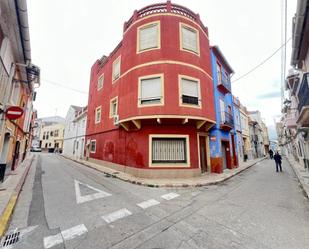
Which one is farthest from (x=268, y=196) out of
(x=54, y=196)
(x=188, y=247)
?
(x=54, y=196)

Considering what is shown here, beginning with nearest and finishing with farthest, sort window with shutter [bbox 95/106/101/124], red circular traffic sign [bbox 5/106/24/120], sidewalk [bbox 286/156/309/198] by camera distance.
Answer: red circular traffic sign [bbox 5/106/24/120], sidewalk [bbox 286/156/309/198], window with shutter [bbox 95/106/101/124]

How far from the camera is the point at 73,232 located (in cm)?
368

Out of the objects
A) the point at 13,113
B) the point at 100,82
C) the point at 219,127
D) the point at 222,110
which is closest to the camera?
the point at 13,113

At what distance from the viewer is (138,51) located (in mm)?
11477

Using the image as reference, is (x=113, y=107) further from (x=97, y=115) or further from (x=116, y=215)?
(x=116, y=215)

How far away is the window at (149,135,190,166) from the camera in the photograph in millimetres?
10492

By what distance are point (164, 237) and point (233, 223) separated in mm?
2026

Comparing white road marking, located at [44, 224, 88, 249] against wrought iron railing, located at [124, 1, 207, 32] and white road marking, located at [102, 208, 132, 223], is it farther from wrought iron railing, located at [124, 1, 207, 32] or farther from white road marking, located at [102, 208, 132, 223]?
wrought iron railing, located at [124, 1, 207, 32]

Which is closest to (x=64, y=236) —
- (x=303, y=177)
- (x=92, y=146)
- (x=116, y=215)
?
(x=116, y=215)

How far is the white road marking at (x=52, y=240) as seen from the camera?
3223 mm

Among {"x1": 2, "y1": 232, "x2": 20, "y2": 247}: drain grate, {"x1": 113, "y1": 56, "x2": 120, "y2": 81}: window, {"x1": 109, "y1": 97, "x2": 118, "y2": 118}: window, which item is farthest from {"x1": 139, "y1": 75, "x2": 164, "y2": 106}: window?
{"x1": 2, "y1": 232, "x2": 20, "y2": 247}: drain grate

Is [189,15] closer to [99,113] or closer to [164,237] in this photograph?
[99,113]

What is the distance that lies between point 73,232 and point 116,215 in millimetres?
1253

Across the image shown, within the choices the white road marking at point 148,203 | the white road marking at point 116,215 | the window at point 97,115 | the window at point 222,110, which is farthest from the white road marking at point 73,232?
the window at point 97,115
